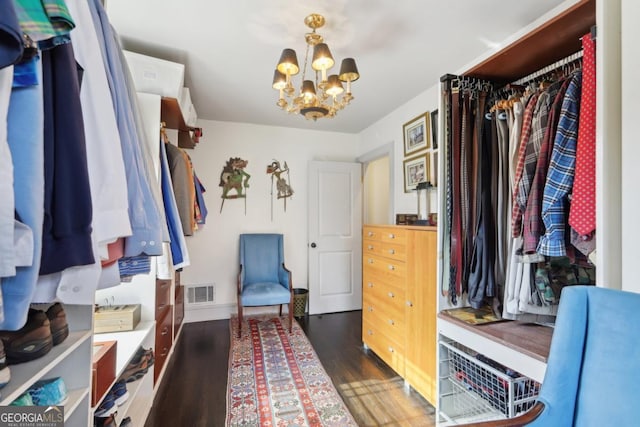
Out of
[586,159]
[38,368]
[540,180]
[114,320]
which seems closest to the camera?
[38,368]

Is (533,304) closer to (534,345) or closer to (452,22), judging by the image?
(534,345)

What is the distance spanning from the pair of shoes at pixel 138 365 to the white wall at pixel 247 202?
172 cm

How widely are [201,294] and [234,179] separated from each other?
1370 millimetres

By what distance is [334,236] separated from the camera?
372 cm

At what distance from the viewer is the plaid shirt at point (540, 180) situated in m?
1.13

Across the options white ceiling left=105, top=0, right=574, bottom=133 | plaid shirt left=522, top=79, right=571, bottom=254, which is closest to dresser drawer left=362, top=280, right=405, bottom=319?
plaid shirt left=522, top=79, right=571, bottom=254

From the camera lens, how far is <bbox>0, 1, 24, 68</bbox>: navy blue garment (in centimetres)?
39

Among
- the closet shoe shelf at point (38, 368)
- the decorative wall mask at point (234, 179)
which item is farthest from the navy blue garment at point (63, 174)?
the decorative wall mask at point (234, 179)

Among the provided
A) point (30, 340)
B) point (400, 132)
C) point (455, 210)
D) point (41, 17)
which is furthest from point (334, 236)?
point (41, 17)

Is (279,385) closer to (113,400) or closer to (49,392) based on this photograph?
(113,400)

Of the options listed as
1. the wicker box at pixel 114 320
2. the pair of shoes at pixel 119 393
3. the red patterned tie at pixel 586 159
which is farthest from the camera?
the wicker box at pixel 114 320

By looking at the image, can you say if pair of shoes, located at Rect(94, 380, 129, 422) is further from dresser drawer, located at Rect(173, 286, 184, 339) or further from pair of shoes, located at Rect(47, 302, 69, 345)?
dresser drawer, located at Rect(173, 286, 184, 339)

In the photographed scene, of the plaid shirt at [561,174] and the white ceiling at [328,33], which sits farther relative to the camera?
the white ceiling at [328,33]

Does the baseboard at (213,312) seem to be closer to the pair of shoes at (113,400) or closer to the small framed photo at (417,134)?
the pair of shoes at (113,400)
